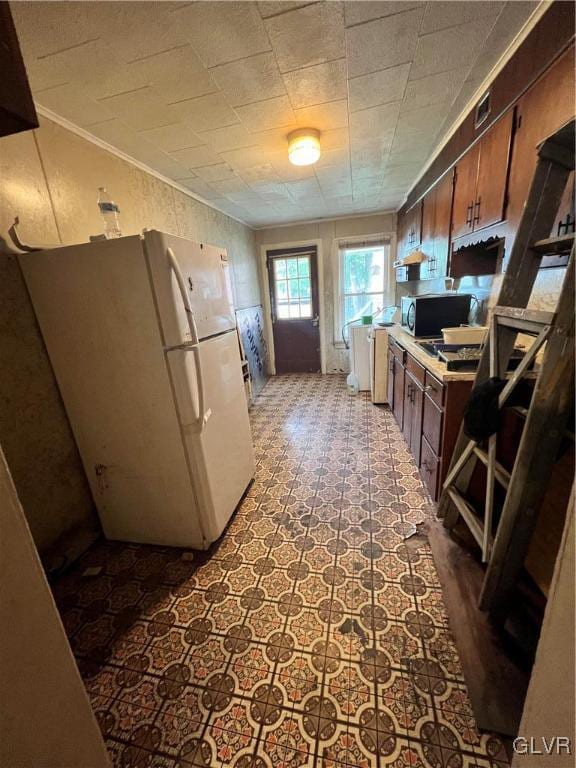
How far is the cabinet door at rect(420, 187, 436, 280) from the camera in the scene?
2.74 m

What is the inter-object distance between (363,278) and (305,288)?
3.09ft

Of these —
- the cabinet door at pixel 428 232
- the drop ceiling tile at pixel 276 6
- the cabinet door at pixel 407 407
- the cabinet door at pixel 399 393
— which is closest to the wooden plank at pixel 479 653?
the cabinet door at pixel 407 407

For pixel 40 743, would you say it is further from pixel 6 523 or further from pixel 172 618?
pixel 172 618

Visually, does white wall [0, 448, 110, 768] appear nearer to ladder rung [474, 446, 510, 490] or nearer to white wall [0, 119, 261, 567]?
white wall [0, 119, 261, 567]

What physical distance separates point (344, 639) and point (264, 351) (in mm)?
4235

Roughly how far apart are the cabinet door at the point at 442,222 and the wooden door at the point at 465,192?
0.35 ft

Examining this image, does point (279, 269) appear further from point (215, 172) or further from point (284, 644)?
point (284, 644)

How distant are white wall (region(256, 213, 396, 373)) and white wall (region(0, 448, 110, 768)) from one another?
15.5 ft

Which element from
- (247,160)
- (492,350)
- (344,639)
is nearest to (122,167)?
(247,160)

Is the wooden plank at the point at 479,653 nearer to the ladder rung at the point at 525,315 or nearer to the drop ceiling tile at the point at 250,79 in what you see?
the ladder rung at the point at 525,315

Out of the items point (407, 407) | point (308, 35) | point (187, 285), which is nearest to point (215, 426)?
point (187, 285)

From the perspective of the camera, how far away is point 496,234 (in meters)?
1.71

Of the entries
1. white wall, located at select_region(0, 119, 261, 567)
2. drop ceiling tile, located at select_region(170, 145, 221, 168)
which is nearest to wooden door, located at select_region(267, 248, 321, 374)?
drop ceiling tile, located at select_region(170, 145, 221, 168)

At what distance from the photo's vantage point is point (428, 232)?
2.87 m
